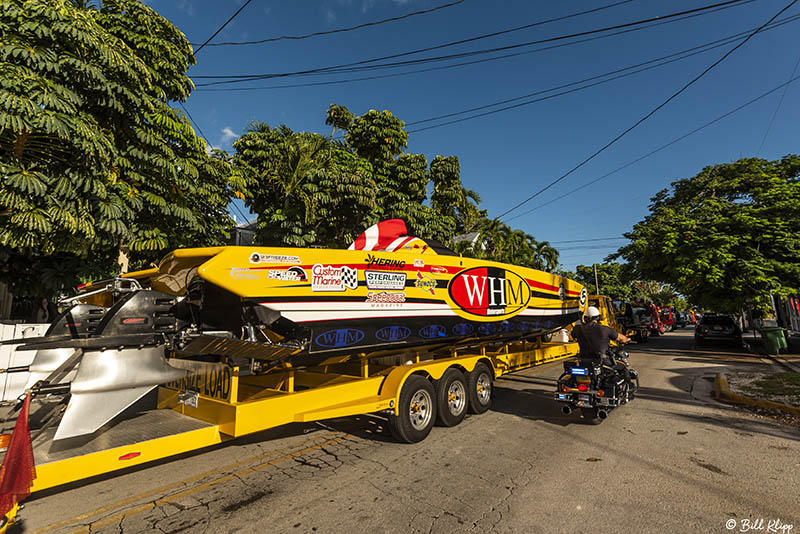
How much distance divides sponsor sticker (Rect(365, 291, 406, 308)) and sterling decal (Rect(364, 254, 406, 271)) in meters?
0.36

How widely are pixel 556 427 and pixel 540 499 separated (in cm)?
262

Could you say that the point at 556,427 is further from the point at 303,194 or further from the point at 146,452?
the point at 303,194

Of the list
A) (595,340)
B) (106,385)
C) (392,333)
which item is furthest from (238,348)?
(595,340)

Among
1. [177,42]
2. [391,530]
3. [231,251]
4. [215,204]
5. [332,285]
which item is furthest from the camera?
[215,204]

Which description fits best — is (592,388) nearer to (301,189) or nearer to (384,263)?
(384,263)

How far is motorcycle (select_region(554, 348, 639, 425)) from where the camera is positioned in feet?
20.3

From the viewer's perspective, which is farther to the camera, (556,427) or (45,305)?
(45,305)

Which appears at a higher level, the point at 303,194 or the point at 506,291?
the point at 303,194

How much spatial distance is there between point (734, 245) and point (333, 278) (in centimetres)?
1815

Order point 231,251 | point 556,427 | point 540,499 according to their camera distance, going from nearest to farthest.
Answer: point 540,499
point 231,251
point 556,427

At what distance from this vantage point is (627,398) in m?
6.88

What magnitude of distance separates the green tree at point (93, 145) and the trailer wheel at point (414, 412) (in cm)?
717

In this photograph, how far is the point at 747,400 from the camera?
7.38 m

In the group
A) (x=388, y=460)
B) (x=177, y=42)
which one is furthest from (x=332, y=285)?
(x=177, y=42)
